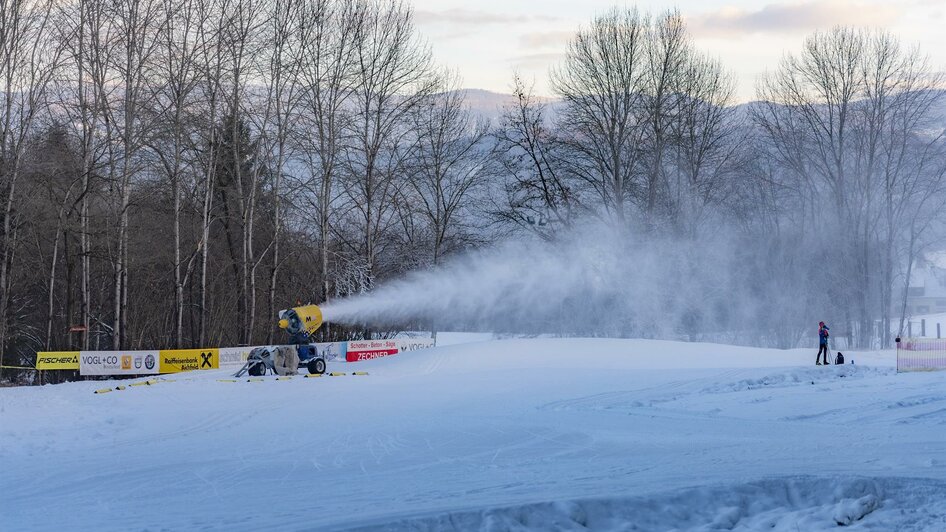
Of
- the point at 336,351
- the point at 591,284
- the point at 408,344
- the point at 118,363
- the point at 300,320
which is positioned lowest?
the point at 118,363

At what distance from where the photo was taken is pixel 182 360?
34000 millimetres

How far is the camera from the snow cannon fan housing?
26594 mm

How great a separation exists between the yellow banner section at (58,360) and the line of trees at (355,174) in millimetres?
2606

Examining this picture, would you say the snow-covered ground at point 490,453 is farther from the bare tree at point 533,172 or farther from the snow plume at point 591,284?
the bare tree at point 533,172

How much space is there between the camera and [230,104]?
3972 cm

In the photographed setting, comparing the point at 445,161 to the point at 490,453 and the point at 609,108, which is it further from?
the point at 490,453

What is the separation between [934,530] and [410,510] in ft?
15.2

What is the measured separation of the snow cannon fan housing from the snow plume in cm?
1413

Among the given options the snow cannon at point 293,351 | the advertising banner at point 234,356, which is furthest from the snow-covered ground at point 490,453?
the advertising banner at point 234,356

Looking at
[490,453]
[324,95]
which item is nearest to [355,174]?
[324,95]

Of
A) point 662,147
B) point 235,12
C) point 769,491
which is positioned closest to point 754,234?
point 662,147

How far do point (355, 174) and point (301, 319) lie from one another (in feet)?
68.0

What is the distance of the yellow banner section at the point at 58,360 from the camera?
31812 millimetres

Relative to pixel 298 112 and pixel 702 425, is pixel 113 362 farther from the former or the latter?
pixel 702 425
